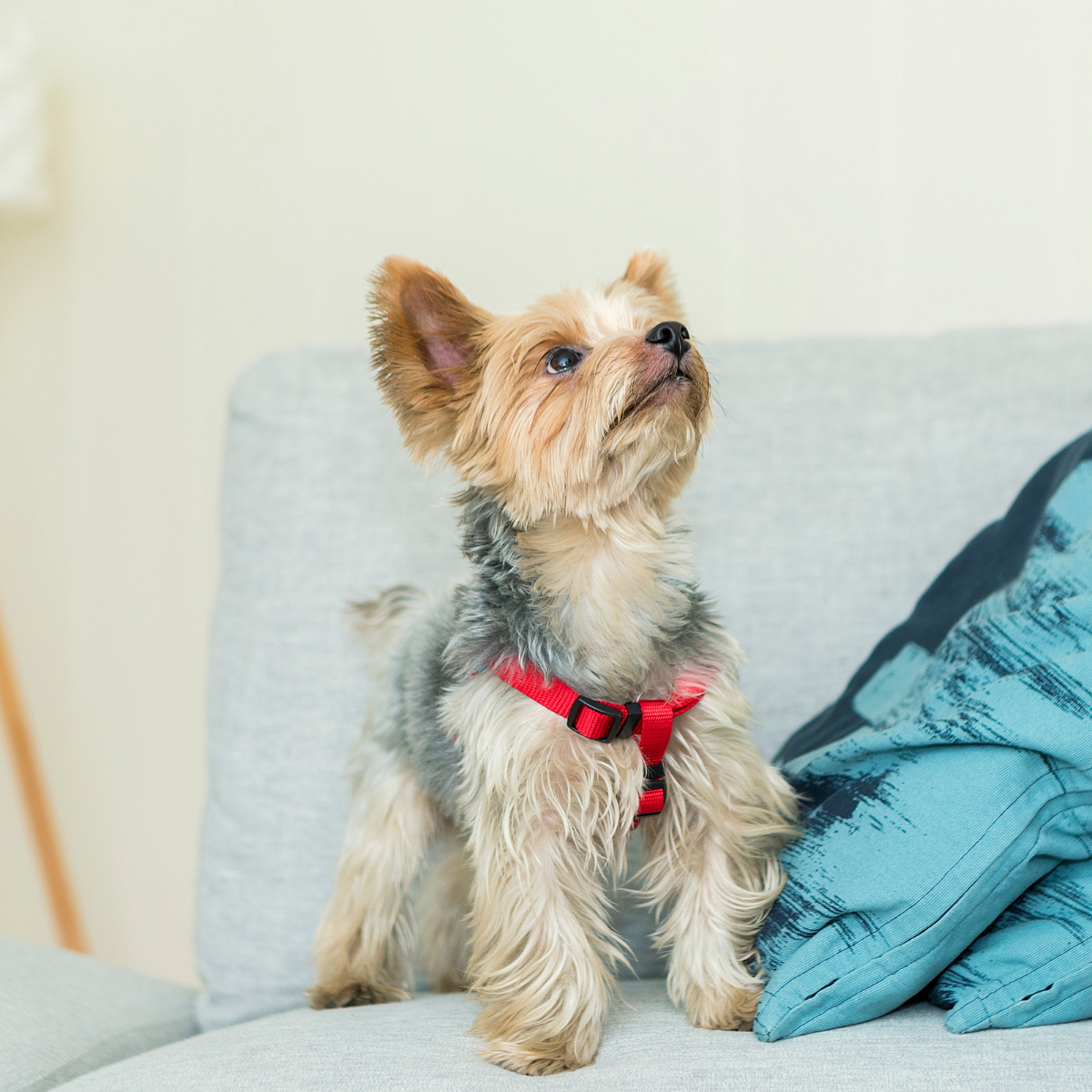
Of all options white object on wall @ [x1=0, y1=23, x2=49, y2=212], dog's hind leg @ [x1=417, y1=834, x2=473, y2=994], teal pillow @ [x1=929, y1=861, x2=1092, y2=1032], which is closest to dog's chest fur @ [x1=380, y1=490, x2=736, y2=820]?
dog's hind leg @ [x1=417, y1=834, x2=473, y2=994]

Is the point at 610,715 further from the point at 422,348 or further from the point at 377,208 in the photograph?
the point at 377,208

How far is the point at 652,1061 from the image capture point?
0.95m

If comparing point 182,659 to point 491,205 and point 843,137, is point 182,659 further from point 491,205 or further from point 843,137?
point 843,137

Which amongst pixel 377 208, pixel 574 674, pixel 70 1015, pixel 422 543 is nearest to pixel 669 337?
pixel 574 674

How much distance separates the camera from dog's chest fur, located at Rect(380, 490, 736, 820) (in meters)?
1.09

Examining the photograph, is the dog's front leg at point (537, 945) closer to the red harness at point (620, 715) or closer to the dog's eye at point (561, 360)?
Result: the red harness at point (620, 715)

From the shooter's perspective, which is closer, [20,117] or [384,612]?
[384,612]

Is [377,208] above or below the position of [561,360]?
above

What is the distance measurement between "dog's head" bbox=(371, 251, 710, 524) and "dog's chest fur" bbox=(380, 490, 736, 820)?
0.13 feet

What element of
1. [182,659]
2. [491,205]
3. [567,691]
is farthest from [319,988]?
[491,205]

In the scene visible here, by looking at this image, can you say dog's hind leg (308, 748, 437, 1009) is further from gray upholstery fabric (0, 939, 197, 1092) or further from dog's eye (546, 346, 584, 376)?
dog's eye (546, 346, 584, 376)

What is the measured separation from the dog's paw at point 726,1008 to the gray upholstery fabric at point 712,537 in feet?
1.25

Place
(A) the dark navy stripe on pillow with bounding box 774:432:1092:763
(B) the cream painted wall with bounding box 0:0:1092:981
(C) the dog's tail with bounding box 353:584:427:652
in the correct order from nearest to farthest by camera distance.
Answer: (A) the dark navy stripe on pillow with bounding box 774:432:1092:763
(C) the dog's tail with bounding box 353:584:427:652
(B) the cream painted wall with bounding box 0:0:1092:981

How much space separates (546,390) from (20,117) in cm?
136
